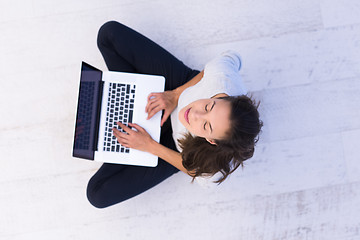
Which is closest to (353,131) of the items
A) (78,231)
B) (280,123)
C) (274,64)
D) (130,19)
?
(280,123)

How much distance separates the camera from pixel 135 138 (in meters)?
1.15

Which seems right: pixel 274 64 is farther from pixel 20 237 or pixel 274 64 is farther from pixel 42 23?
pixel 20 237

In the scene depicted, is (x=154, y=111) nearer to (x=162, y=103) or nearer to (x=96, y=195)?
(x=162, y=103)

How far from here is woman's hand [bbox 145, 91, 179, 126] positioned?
3.81 ft

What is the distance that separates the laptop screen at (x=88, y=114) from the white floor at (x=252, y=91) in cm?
23

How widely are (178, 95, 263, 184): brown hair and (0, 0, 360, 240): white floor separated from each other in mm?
403

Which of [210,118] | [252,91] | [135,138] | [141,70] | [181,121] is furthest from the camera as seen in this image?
[252,91]

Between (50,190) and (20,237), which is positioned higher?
(50,190)

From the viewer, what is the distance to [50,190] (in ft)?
4.44

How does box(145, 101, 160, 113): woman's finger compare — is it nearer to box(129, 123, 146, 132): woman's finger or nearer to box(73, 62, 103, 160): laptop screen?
box(129, 123, 146, 132): woman's finger

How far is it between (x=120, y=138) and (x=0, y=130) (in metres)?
0.61

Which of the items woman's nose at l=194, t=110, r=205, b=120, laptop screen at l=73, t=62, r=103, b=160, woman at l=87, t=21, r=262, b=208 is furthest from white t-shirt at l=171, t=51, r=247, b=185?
laptop screen at l=73, t=62, r=103, b=160

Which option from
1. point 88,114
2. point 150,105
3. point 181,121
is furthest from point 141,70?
point 181,121

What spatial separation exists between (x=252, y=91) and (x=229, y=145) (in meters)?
0.58
